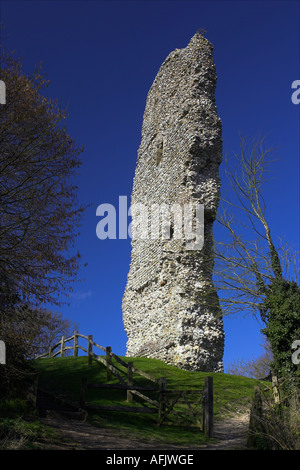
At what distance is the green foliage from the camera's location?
12844 mm

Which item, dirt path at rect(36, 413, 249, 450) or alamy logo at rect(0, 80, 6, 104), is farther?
alamy logo at rect(0, 80, 6, 104)

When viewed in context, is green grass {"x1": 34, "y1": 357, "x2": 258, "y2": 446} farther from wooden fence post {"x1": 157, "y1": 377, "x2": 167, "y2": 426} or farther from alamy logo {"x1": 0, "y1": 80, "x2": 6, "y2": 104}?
alamy logo {"x1": 0, "y1": 80, "x2": 6, "y2": 104}

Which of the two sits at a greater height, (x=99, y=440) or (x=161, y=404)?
(x=161, y=404)

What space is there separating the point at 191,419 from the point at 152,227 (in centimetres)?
1102

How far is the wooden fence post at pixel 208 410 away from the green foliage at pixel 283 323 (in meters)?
3.86

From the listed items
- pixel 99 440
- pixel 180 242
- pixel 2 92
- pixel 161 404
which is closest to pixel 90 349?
pixel 180 242

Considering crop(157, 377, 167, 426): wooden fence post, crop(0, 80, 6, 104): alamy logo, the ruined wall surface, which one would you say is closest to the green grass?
crop(157, 377, 167, 426): wooden fence post

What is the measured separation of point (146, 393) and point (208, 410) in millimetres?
3844

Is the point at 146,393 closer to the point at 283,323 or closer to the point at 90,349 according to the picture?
the point at 90,349

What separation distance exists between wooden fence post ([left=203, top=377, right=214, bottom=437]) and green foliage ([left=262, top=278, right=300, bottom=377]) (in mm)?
3858

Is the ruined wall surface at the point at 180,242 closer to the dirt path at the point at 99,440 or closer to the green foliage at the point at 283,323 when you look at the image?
the green foliage at the point at 283,323

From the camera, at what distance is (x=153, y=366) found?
1588 cm

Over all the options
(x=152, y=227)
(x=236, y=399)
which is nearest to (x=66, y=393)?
(x=236, y=399)

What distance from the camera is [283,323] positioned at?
13.2 meters
